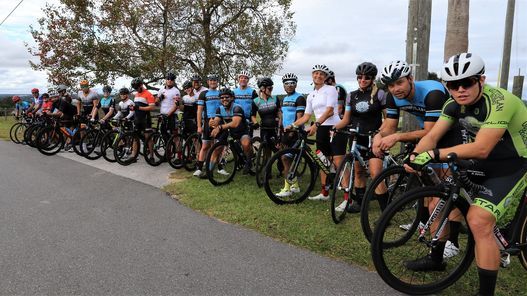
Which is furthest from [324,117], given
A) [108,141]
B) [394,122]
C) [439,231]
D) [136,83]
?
[108,141]

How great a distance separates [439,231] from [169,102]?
7.46m

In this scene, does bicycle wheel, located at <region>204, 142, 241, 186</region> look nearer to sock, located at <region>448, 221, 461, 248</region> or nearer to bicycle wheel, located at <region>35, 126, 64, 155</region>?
sock, located at <region>448, 221, 461, 248</region>

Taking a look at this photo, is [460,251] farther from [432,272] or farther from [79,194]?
[79,194]

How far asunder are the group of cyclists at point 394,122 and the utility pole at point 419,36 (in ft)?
3.57

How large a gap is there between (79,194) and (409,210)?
17.9ft

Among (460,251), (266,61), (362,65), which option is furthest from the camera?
(266,61)

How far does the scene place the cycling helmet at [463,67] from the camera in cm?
289

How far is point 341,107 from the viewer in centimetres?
686

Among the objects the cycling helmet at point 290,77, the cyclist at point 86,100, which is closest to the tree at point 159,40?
the cyclist at point 86,100

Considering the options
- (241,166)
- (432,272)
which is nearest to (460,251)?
(432,272)

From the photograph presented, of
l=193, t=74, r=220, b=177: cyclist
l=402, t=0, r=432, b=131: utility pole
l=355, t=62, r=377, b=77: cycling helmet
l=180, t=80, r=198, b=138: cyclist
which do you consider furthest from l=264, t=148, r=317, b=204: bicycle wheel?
l=180, t=80, r=198, b=138: cyclist

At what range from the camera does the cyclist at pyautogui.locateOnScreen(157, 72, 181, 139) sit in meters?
9.34

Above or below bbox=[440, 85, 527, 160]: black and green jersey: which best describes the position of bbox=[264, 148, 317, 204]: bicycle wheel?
below

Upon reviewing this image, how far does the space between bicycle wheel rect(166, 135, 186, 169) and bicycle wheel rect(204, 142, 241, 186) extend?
1.54 m
